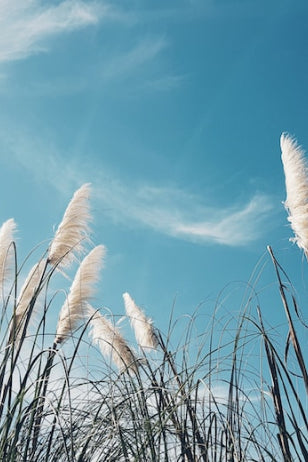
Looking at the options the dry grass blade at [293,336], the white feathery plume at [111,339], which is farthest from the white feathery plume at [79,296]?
the dry grass blade at [293,336]

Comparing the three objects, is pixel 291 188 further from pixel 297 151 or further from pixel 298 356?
pixel 298 356

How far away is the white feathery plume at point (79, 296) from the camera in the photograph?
15.9 ft

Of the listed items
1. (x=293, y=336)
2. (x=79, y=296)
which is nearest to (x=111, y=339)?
(x=79, y=296)

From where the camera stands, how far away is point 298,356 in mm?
3553

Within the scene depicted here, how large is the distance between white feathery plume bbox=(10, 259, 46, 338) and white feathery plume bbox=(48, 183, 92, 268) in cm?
12

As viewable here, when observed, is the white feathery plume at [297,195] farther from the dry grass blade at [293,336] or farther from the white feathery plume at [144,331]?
the white feathery plume at [144,331]

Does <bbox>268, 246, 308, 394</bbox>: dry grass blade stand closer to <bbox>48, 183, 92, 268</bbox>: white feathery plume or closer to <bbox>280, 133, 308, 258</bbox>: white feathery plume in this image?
<bbox>280, 133, 308, 258</bbox>: white feathery plume

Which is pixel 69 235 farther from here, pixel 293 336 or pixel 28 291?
pixel 293 336

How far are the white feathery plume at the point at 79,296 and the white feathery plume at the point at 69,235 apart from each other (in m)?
0.17

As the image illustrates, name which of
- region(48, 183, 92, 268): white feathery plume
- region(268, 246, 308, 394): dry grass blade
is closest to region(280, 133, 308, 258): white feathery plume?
region(268, 246, 308, 394): dry grass blade

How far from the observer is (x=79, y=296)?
4.97m

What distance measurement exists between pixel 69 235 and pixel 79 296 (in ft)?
1.63

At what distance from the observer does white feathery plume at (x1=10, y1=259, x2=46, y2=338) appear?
434 cm

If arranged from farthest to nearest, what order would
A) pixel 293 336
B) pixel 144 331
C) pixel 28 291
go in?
pixel 144 331, pixel 28 291, pixel 293 336
